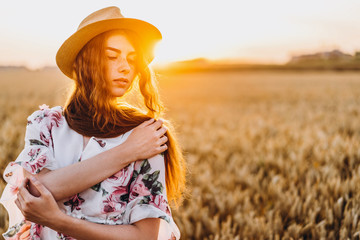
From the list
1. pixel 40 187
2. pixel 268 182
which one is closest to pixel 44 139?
pixel 40 187

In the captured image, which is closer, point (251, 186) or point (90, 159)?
point (90, 159)

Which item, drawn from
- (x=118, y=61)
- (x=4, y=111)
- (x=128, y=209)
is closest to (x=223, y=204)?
(x=128, y=209)

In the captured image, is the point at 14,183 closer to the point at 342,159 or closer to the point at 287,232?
the point at 287,232

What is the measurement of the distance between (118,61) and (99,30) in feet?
0.54

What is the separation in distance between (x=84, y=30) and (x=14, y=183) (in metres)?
0.75

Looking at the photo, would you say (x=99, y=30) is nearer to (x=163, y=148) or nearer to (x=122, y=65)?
(x=122, y=65)

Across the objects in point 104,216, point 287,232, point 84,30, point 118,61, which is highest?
point 84,30

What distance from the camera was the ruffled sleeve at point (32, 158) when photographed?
1.35m

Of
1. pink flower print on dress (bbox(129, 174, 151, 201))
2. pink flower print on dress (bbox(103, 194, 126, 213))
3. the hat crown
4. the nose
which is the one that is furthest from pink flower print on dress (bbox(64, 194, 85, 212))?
the hat crown

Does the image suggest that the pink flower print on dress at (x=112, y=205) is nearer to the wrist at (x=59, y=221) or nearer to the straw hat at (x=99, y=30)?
the wrist at (x=59, y=221)

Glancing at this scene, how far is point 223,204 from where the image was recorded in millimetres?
2902

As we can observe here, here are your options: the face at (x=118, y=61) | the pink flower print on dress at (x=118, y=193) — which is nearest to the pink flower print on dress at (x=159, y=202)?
the pink flower print on dress at (x=118, y=193)

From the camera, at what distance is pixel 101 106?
1506mm

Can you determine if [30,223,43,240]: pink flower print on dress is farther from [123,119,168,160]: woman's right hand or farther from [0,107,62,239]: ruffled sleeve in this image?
[123,119,168,160]: woman's right hand
